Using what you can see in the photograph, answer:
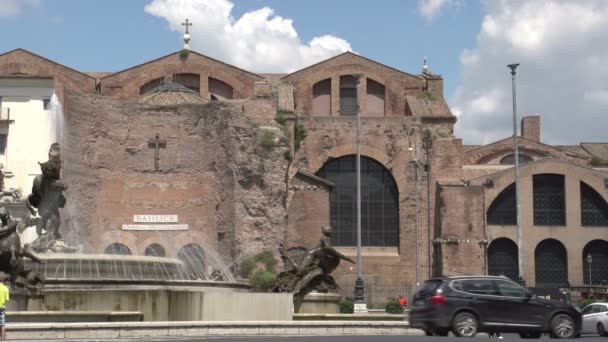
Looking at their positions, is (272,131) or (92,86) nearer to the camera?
(272,131)

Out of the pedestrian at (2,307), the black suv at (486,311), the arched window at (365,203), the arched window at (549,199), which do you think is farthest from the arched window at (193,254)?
the black suv at (486,311)

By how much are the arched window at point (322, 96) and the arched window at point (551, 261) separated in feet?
46.6

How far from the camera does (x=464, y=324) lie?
16625 millimetres

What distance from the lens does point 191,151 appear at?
4719cm

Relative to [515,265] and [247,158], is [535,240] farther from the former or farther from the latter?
[247,158]

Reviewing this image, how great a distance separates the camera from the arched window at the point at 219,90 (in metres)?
55.8

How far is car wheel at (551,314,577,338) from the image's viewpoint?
17.0m

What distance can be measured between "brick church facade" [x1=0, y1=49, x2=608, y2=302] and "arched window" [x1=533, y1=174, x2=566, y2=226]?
0.07 meters

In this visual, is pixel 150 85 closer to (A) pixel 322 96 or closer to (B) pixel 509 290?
(A) pixel 322 96

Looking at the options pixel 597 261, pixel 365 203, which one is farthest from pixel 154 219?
pixel 597 261

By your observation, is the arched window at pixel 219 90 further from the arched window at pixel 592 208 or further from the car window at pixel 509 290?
the car window at pixel 509 290

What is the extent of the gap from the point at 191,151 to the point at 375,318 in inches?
1028

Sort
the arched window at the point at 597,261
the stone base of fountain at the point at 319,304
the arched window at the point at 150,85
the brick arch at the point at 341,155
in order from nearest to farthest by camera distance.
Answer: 1. the stone base of fountain at the point at 319,304
2. the arched window at the point at 597,261
3. the brick arch at the point at 341,155
4. the arched window at the point at 150,85

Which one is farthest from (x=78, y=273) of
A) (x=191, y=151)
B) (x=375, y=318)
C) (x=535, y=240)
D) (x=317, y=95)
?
(x=317, y=95)
